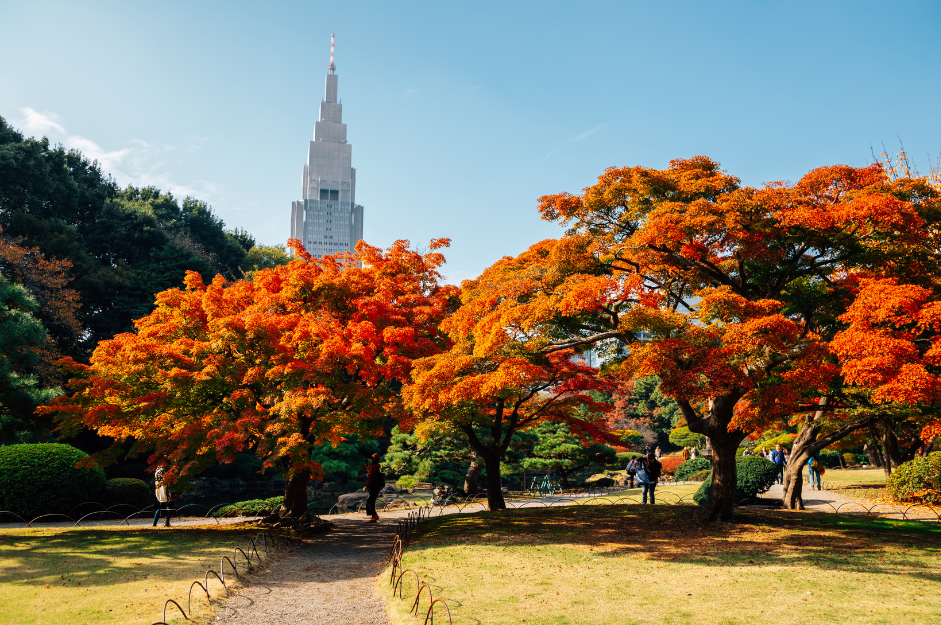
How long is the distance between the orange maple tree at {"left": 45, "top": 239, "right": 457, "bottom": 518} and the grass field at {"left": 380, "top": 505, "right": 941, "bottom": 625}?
3714 mm

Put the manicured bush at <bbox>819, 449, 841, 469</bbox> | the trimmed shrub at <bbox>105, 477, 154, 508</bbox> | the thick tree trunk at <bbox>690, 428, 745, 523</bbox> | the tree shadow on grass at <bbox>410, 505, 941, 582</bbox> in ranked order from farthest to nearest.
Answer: the manicured bush at <bbox>819, 449, 841, 469</bbox> < the trimmed shrub at <bbox>105, 477, 154, 508</bbox> < the thick tree trunk at <bbox>690, 428, 745, 523</bbox> < the tree shadow on grass at <bbox>410, 505, 941, 582</bbox>

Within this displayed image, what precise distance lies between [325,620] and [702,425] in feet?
28.1

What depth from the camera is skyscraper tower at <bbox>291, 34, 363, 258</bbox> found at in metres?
153

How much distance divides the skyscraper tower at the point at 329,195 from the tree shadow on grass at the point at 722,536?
14011cm

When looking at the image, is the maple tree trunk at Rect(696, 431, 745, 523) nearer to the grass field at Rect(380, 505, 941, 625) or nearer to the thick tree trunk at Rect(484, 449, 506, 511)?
the grass field at Rect(380, 505, 941, 625)

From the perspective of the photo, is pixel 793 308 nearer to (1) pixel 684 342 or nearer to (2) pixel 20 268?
(1) pixel 684 342

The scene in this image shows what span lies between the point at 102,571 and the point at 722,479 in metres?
11.4

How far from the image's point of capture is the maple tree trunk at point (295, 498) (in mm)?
15133

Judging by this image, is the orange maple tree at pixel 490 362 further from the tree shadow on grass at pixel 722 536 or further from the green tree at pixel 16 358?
the green tree at pixel 16 358

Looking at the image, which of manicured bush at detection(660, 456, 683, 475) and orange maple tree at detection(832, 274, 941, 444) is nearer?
orange maple tree at detection(832, 274, 941, 444)

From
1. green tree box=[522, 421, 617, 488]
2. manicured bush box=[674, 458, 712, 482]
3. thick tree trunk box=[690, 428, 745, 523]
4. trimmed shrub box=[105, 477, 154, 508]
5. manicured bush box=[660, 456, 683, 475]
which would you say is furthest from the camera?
manicured bush box=[660, 456, 683, 475]

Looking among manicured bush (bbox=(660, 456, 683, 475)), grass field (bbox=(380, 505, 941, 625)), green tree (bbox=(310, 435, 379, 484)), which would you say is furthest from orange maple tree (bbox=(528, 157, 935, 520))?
manicured bush (bbox=(660, 456, 683, 475))

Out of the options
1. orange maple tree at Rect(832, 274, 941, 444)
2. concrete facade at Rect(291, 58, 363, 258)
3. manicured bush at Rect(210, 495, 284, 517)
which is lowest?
manicured bush at Rect(210, 495, 284, 517)

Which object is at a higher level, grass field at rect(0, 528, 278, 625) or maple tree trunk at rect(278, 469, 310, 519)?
maple tree trunk at rect(278, 469, 310, 519)
